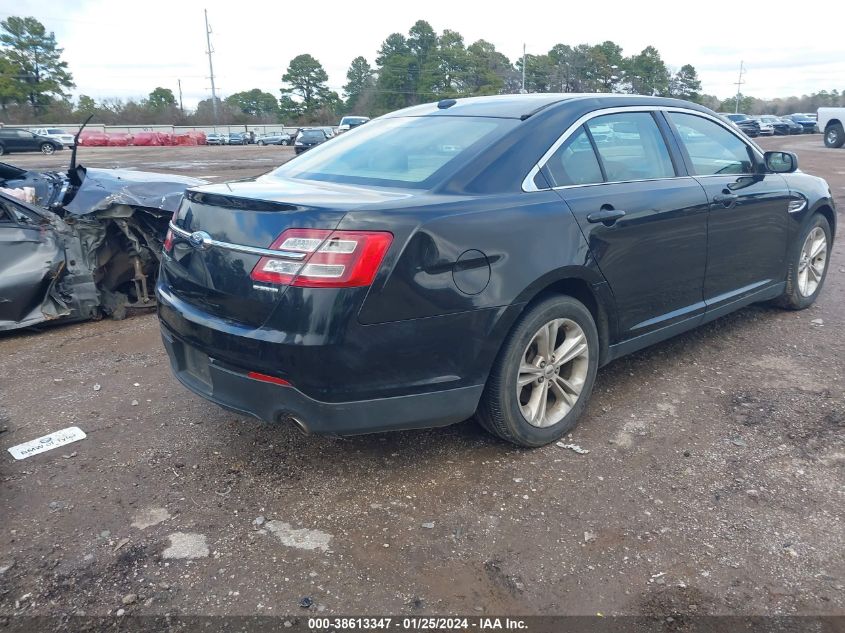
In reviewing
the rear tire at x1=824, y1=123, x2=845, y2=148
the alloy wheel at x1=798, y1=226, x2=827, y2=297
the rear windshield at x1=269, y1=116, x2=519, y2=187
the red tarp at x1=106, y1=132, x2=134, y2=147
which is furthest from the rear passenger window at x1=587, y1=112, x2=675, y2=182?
the red tarp at x1=106, y1=132, x2=134, y2=147

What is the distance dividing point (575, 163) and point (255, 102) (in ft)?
381

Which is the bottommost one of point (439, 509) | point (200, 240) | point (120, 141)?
point (439, 509)

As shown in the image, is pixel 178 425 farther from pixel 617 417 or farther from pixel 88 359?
pixel 617 417

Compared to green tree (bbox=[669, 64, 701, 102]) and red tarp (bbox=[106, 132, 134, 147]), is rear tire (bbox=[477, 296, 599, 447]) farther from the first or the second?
green tree (bbox=[669, 64, 701, 102])

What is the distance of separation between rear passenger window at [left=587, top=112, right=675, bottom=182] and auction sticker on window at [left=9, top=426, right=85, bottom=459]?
10.1 feet

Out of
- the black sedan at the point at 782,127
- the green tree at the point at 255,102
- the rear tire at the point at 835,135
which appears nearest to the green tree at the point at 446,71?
the green tree at the point at 255,102

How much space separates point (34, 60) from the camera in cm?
7488

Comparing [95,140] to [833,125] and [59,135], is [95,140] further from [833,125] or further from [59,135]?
[833,125]

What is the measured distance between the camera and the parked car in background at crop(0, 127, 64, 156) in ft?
115

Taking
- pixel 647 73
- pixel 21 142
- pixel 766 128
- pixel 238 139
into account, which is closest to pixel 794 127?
pixel 766 128

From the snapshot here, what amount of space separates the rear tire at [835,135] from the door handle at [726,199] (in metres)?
28.4

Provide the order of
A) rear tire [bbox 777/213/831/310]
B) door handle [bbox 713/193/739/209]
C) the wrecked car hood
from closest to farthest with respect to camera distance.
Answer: door handle [bbox 713/193/739/209]
rear tire [bbox 777/213/831/310]
the wrecked car hood

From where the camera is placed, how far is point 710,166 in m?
4.25

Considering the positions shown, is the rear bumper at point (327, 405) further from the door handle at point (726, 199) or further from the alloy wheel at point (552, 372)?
the door handle at point (726, 199)
